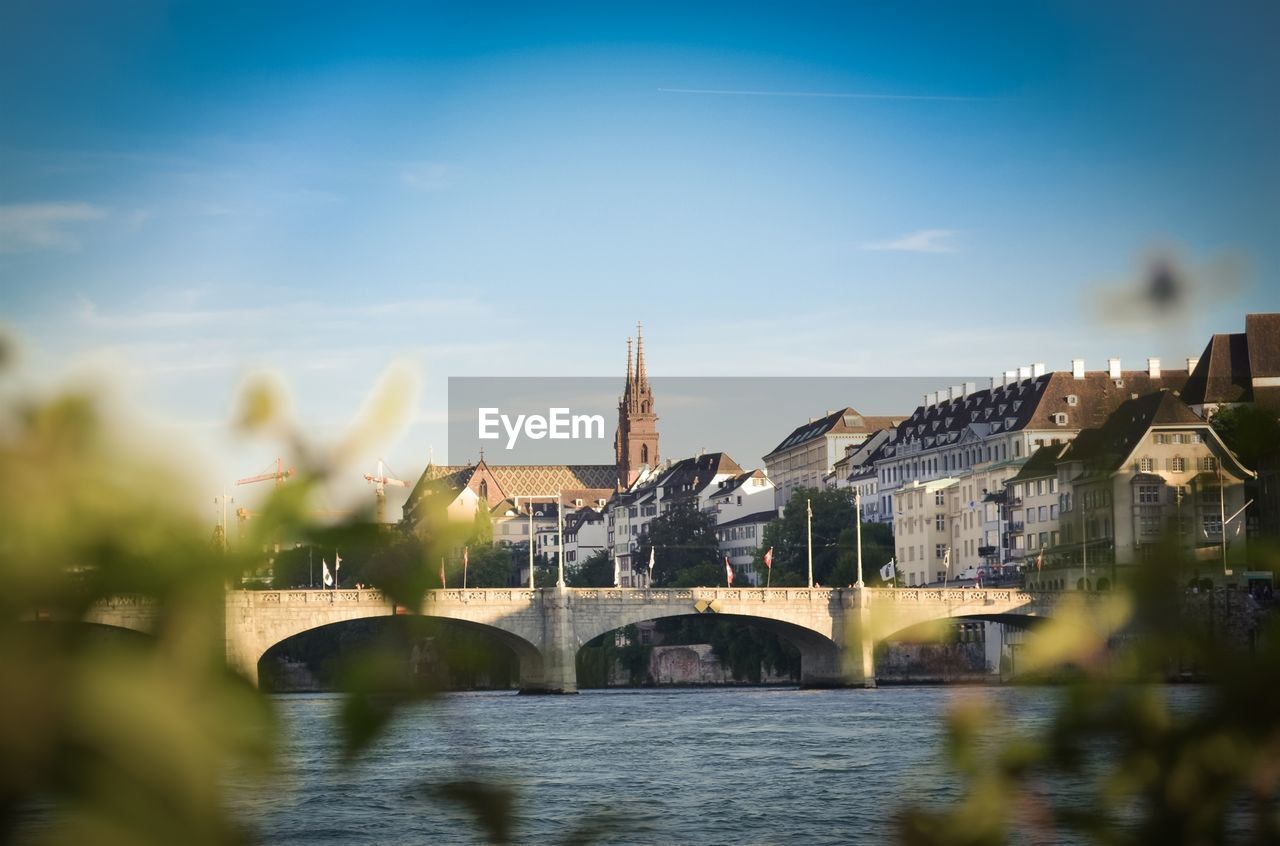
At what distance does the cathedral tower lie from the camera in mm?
181500

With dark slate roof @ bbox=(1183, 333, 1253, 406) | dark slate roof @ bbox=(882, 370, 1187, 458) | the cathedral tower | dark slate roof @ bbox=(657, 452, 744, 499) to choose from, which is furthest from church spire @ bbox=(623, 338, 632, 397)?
dark slate roof @ bbox=(1183, 333, 1253, 406)

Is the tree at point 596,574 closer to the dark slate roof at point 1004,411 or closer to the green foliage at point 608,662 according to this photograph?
the dark slate roof at point 1004,411

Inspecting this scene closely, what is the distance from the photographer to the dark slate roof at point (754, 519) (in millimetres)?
116450

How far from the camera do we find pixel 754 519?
119 m

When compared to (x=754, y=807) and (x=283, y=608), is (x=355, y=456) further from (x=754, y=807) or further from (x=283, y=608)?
(x=283, y=608)

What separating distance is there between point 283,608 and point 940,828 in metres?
64.7

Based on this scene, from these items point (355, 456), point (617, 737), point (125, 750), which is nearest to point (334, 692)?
point (355, 456)

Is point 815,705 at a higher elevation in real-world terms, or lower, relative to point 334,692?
lower

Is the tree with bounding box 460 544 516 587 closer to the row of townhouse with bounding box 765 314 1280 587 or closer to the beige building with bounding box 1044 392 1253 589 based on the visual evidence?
the row of townhouse with bounding box 765 314 1280 587

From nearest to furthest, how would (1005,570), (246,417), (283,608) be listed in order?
1. (246,417)
2. (283,608)
3. (1005,570)

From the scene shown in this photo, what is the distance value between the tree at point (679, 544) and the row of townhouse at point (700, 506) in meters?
0.78

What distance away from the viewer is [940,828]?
1.74 m

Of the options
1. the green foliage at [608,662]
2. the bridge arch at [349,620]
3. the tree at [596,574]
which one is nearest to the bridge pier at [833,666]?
the bridge arch at [349,620]

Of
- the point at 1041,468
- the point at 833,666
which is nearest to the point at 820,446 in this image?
the point at 833,666
